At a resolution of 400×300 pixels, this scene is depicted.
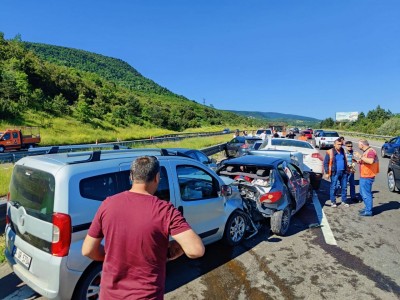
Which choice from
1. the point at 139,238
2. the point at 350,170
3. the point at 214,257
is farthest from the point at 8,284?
the point at 350,170

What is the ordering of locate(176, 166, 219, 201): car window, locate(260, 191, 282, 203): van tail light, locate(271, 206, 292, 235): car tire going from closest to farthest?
locate(176, 166, 219, 201): car window → locate(271, 206, 292, 235): car tire → locate(260, 191, 282, 203): van tail light

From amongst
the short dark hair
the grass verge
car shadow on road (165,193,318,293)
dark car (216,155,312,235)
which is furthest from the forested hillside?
the short dark hair

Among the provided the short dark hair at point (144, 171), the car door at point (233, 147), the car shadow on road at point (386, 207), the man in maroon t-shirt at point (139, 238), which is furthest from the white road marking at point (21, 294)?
the car door at point (233, 147)

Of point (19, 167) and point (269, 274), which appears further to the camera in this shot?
point (269, 274)

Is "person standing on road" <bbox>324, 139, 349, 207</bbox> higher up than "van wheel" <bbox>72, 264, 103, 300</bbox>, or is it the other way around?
"person standing on road" <bbox>324, 139, 349, 207</bbox>

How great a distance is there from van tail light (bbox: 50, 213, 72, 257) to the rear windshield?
0.13 meters

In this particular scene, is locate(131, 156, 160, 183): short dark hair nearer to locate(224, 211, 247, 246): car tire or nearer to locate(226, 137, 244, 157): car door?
locate(224, 211, 247, 246): car tire

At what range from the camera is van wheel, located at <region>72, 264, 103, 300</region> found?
139 inches

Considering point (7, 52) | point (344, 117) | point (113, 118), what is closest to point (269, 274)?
point (113, 118)

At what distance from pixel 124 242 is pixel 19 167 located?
2.52 metres

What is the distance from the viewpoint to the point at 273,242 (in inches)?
244

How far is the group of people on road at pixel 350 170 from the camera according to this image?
7.92m

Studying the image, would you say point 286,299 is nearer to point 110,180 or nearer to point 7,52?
point 110,180

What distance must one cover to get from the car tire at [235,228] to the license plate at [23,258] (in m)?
3.16
